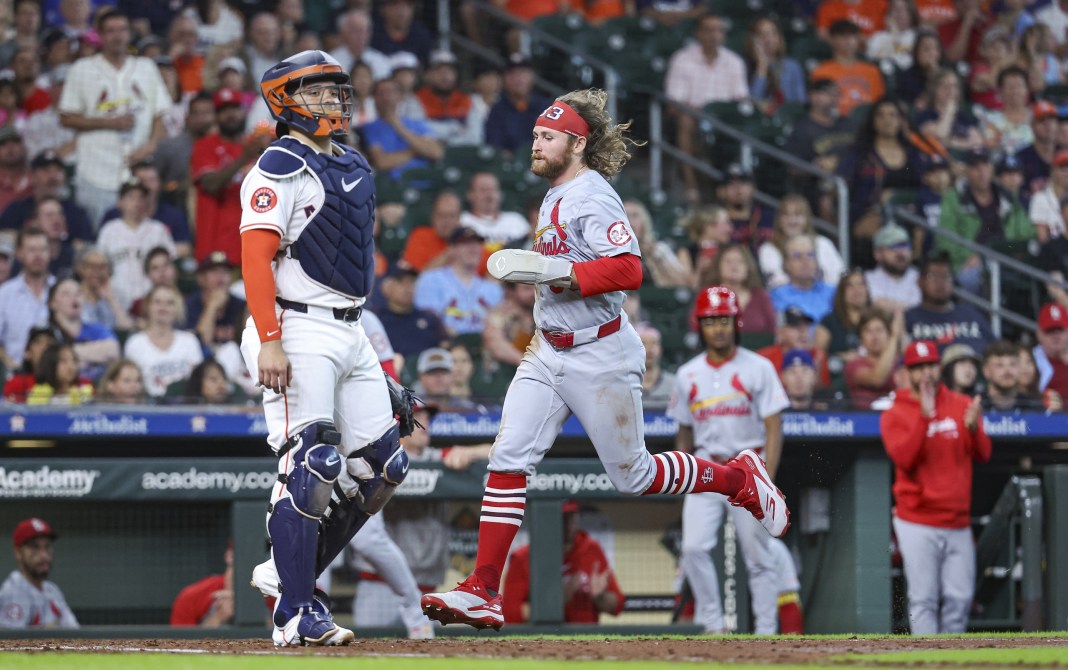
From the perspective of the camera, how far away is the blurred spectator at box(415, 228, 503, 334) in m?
10.2

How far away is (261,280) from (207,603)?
332 cm

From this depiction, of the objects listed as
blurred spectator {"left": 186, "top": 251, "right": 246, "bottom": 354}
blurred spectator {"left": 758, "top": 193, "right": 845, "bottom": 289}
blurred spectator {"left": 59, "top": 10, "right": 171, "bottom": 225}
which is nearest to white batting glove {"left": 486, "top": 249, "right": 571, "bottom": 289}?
blurred spectator {"left": 186, "top": 251, "right": 246, "bottom": 354}

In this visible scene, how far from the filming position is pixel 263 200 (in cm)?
505

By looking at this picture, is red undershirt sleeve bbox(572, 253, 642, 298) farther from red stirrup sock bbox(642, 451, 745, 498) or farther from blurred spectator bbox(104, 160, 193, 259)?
blurred spectator bbox(104, 160, 193, 259)

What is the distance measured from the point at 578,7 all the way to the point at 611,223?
346 inches

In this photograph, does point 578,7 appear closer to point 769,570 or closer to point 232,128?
point 232,128

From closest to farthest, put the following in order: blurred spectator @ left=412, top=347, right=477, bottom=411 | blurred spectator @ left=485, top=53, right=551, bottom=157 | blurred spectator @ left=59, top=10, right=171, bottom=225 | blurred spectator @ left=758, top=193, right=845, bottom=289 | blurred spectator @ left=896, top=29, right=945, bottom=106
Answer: blurred spectator @ left=412, top=347, right=477, bottom=411 < blurred spectator @ left=59, top=10, right=171, bottom=225 < blurred spectator @ left=758, top=193, right=845, bottom=289 < blurred spectator @ left=485, top=53, right=551, bottom=157 < blurred spectator @ left=896, top=29, right=945, bottom=106

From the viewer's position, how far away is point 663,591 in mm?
8453

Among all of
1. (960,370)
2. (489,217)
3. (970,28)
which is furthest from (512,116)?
(970,28)

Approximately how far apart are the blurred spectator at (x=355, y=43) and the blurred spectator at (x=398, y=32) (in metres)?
0.36

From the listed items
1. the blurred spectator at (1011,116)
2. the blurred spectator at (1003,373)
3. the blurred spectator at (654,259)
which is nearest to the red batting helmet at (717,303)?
the blurred spectator at (1003,373)

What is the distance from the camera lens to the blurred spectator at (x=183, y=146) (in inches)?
419

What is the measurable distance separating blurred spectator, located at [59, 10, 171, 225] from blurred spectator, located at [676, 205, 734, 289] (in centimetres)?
378

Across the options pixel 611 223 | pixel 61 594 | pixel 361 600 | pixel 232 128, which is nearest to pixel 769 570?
pixel 361 600
